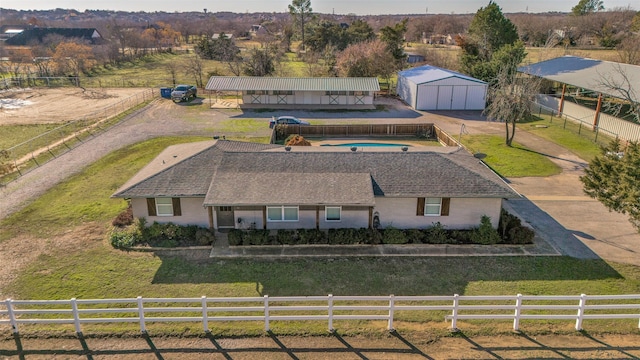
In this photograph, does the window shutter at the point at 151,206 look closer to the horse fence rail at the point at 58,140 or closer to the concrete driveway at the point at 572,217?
the horse fence rail at the point at 58,140

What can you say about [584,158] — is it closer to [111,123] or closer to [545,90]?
[545,90]

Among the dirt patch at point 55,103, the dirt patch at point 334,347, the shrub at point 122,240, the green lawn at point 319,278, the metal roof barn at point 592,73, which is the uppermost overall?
the metal roof barn at point 592,73

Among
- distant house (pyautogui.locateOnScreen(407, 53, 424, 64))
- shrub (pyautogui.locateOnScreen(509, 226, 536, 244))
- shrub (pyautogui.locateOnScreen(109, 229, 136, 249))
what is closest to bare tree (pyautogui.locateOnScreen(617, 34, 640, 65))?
distant house (pyautogui.locateOnScreen(407, 53, 424, 64))

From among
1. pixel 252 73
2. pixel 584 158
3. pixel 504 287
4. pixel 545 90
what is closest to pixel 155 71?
pixel 252 73

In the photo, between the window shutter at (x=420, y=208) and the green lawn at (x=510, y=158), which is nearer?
the window shutter at (x=420, y=208)

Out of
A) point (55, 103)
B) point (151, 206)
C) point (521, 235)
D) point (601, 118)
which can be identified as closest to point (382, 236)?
point (521, 235)

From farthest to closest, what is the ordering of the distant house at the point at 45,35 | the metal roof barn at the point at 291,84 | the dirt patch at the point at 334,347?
the distant house at the point at 45,35, the metal roof barn at the point at 291,84, the dirt patch at the point at 334,347

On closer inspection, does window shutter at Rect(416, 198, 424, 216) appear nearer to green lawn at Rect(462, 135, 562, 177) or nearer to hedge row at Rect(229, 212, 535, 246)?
hedge row at Rect(229, 212, 535, 246)

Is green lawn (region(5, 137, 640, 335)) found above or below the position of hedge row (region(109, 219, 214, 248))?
below

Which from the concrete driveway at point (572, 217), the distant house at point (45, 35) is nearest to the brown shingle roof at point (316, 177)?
the concrete driveway at point (572, 217)
